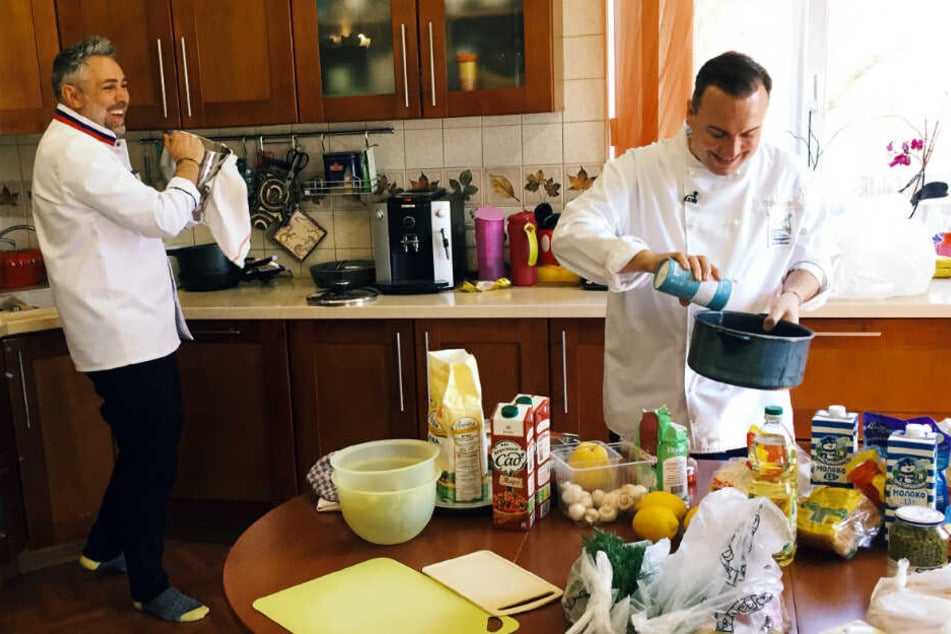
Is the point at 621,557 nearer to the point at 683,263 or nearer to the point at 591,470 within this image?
the point at 591,470

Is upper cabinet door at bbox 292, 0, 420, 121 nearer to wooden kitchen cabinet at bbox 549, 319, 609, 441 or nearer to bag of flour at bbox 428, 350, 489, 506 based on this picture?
wooden kitchen cabinet at bbox 549, 319, 609, 441

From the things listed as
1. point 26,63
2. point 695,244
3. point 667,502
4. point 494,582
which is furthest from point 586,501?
point 26,63

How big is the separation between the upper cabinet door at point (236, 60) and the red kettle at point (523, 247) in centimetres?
85

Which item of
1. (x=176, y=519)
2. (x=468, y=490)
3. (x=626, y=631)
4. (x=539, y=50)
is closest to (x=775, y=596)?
(x=626, y=631)

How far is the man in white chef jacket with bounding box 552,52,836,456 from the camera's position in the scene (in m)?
1.77

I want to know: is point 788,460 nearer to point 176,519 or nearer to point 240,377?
point 240,377

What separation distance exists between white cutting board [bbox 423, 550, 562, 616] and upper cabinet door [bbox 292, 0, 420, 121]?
6.59 ft

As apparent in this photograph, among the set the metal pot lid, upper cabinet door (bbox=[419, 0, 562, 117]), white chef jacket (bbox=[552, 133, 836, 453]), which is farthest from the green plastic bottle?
upper cabinet door (bbox=[419, 0, 562, 117])

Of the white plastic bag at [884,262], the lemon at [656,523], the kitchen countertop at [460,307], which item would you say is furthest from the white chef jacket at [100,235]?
the white plastic bag at [884,262]

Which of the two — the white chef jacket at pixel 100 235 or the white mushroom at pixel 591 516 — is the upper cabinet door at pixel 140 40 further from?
the white mushroom at pixel 591 516

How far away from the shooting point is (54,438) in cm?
279

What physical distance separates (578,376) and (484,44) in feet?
3.76

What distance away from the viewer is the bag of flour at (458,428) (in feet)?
4.28

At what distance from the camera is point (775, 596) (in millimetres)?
915
